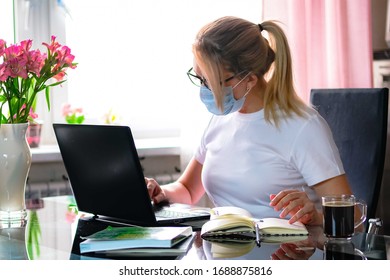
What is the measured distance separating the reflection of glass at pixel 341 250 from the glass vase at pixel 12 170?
789mm

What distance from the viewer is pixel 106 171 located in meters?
1.68

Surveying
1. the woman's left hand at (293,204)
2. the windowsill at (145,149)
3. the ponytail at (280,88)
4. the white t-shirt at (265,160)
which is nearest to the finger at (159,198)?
the white t-shirt at (265,160)

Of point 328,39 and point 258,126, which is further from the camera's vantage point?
point 328,39

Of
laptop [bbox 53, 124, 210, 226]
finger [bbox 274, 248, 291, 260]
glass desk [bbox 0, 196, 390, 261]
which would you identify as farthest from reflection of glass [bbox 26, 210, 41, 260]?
finger [bbox 274, 248, 291, 260]

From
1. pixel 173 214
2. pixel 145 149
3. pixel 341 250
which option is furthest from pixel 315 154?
pixel 145 149

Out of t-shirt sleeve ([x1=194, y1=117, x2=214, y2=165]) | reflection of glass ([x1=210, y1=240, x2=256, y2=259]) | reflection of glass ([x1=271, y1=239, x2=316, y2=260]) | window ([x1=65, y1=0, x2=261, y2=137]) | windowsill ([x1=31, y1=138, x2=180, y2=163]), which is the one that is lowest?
reflection of glass ([x1=271, y1=239, x2=316, y2=260])

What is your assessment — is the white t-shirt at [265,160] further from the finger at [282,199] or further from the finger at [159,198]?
the finger at [282,199]

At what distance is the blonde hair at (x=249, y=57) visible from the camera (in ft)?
6.57

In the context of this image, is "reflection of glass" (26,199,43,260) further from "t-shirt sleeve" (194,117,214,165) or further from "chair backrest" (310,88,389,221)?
"chair backrest" (310,88,389,221)

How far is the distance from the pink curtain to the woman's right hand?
3.95 ft

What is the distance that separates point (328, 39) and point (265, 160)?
47.3 inches

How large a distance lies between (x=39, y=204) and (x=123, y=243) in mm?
804

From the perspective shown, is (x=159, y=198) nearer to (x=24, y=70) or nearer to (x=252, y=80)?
(x=252, y=80)

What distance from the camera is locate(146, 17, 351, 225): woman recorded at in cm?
197
